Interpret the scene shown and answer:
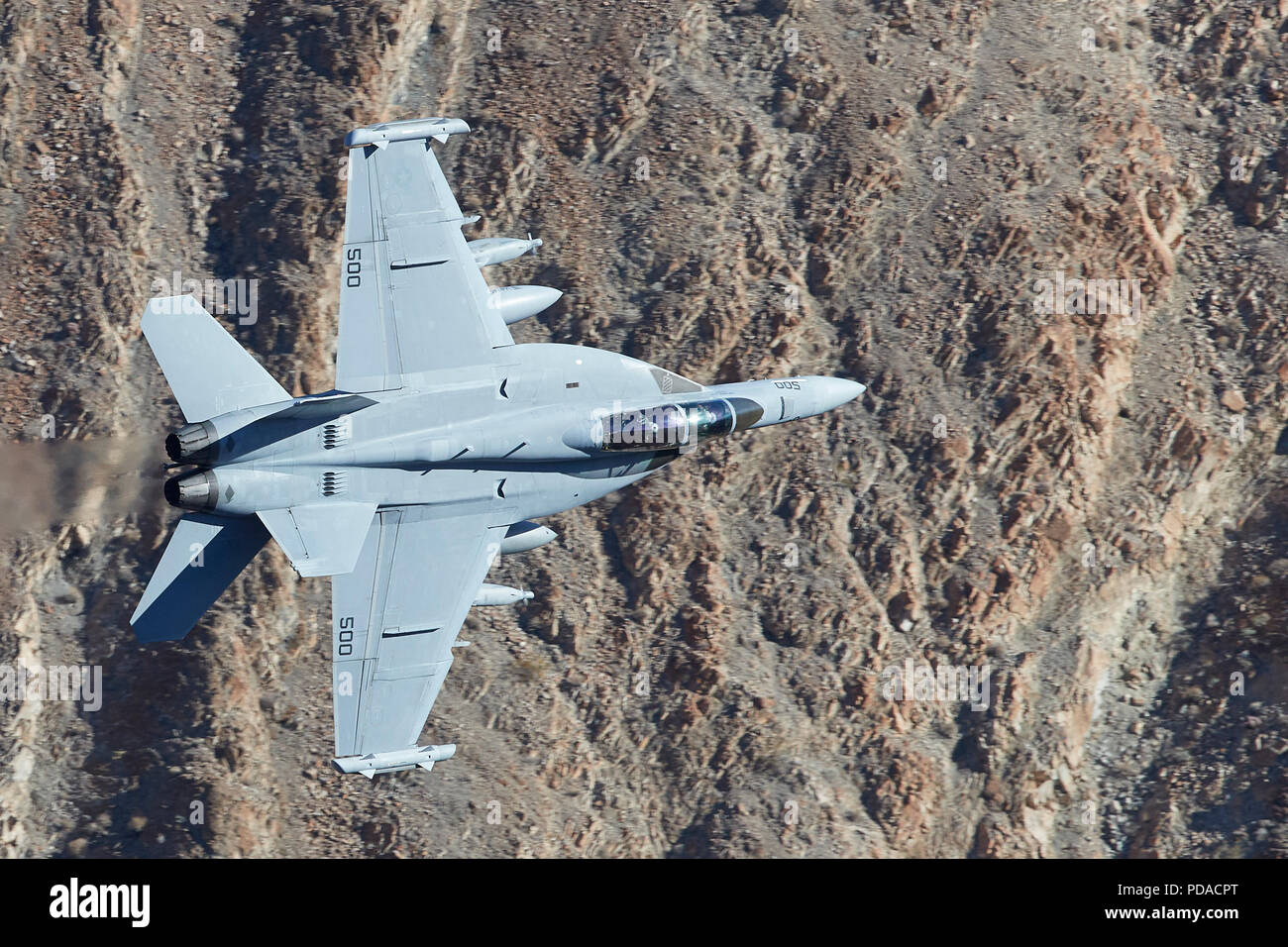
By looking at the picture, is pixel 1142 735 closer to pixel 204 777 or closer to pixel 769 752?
pixel 769 752

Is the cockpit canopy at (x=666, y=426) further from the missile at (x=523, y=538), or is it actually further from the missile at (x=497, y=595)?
the missile at (x=497, y=595)

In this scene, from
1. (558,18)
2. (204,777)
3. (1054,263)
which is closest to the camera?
(204,777)

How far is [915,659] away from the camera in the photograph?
36312mm

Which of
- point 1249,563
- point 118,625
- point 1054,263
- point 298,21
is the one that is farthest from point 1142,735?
point 298,21

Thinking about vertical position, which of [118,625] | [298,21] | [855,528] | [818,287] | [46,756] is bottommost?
[46,756]

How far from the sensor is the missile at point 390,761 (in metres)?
27.8

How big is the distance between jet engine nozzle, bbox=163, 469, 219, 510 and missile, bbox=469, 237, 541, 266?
22.7 feet

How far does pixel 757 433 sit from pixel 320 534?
1329cm

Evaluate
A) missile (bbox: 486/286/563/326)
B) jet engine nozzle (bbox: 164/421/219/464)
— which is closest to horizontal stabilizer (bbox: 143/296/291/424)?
jet engine nozzle (bbox: 164/421/219/464)

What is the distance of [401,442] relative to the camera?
28.2 meters

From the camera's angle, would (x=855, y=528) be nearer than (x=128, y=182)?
Yes

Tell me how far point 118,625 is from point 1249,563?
90.5 feet

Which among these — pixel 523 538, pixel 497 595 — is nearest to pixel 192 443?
pixel 497 595

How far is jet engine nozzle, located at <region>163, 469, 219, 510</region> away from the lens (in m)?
27.1
